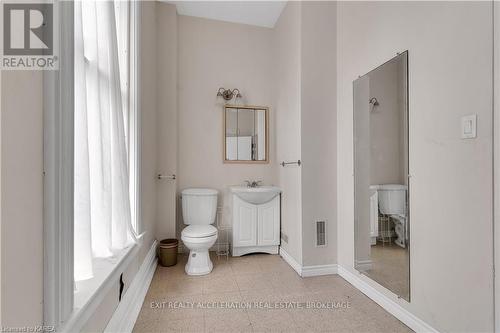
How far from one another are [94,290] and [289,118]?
2191 mm

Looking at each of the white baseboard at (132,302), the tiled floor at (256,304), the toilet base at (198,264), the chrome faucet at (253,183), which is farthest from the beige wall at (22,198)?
the chrome faucet at (253,183)

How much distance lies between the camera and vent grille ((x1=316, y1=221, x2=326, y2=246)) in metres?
2.33

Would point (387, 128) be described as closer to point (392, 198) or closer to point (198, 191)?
point (392, 198)

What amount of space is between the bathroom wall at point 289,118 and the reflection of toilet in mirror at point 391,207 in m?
0.64

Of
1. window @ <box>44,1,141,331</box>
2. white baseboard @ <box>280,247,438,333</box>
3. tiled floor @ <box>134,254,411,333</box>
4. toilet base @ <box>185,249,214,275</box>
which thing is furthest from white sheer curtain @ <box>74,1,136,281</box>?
white baseboard @ <box>280,247,438,333</box>

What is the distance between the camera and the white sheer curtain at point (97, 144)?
98 cm

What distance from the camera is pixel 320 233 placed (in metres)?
2.34

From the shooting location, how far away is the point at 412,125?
61.5 inches

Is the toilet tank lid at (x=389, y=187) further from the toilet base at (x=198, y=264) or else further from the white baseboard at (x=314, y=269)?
the toilet base at (x=198, y=264)

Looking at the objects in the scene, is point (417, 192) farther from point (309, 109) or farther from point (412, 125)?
point (309, 109)

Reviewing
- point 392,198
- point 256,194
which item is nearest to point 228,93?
point 256,194

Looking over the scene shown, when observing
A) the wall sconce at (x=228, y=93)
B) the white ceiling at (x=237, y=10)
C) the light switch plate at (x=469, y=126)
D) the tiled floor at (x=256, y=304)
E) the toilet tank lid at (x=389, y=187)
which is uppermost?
the white ceiling at (x=237, y=10)

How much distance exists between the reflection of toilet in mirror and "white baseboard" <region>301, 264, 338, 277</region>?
2.04ft

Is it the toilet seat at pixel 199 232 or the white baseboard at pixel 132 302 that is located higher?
the toilet seat at pixel 199 232
